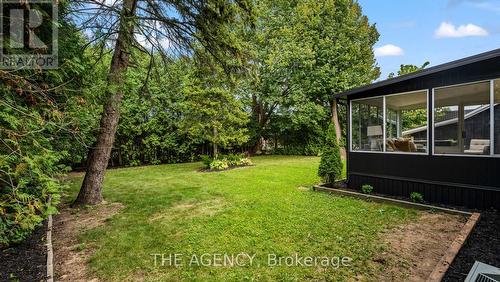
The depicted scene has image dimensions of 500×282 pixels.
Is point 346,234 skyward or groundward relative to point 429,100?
groundward

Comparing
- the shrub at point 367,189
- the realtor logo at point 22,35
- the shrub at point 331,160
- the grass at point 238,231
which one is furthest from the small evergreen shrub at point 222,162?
the realtor logo at point 22,35

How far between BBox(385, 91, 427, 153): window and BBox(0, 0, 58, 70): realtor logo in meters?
7.01

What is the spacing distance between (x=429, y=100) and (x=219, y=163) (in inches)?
309

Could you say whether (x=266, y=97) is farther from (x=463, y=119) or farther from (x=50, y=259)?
(x=50, y=259)

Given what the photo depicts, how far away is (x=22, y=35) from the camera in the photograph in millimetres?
2592

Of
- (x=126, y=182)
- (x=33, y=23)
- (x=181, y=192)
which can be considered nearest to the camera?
(x=33, y=23)

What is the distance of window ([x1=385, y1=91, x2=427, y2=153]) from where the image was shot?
21.8 ft

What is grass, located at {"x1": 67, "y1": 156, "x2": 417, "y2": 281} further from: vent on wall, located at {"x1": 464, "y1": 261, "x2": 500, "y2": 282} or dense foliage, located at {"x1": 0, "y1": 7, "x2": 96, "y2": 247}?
dense foliage, located at {"x1": 0, "y1": 7, "x2": 96, "y2": 247}

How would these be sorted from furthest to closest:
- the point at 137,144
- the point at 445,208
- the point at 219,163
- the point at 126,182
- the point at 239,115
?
the point at 137,144 < the point at 239,115 < the point at 219,163 < the point at 126,182 < the point at 445,208

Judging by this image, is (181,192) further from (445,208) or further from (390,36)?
(390,36)

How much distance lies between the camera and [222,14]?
211 inches

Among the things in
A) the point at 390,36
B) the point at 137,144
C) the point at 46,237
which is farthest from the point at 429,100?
the point at 390,36

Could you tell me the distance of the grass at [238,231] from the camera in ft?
9.74

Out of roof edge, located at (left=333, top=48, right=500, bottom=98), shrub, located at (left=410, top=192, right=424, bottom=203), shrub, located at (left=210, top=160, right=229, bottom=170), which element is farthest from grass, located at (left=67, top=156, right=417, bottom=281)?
shrub, located at (left=210, top=160, right=229, bottom=170)
